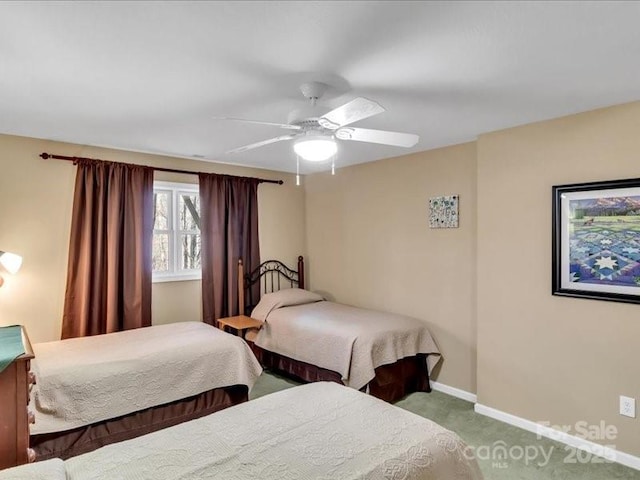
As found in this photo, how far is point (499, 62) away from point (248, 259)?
3.39m

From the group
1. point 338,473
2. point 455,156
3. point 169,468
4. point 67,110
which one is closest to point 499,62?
point 455,156

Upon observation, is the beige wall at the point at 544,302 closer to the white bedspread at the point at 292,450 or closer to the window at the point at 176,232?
the white bedspread at the point at 292,450

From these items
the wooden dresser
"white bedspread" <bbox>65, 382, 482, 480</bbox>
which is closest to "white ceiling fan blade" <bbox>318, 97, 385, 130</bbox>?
"white bedspread" <bbox>65, 382, 482, 480</bbox>

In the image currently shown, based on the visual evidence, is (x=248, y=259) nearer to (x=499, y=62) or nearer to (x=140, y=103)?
(x=140, y=103)

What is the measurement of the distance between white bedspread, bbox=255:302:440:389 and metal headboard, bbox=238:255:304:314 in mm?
498

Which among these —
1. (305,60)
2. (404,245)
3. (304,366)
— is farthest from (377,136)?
(304,366)

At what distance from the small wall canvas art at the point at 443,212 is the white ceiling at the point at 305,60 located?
0.91 m

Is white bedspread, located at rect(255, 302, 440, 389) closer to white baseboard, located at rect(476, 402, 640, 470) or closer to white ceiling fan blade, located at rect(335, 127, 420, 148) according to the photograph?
white baseboard, located at rect(476, 402, 640, 470)

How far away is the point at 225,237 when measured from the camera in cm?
440

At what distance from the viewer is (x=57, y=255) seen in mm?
3414

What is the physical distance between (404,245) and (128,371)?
9.10 ft

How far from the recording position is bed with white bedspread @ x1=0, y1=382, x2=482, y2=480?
145 cm

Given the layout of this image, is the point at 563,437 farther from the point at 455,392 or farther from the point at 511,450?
the point at 455,392

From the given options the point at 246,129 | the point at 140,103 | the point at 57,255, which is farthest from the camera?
the point at 57,255
